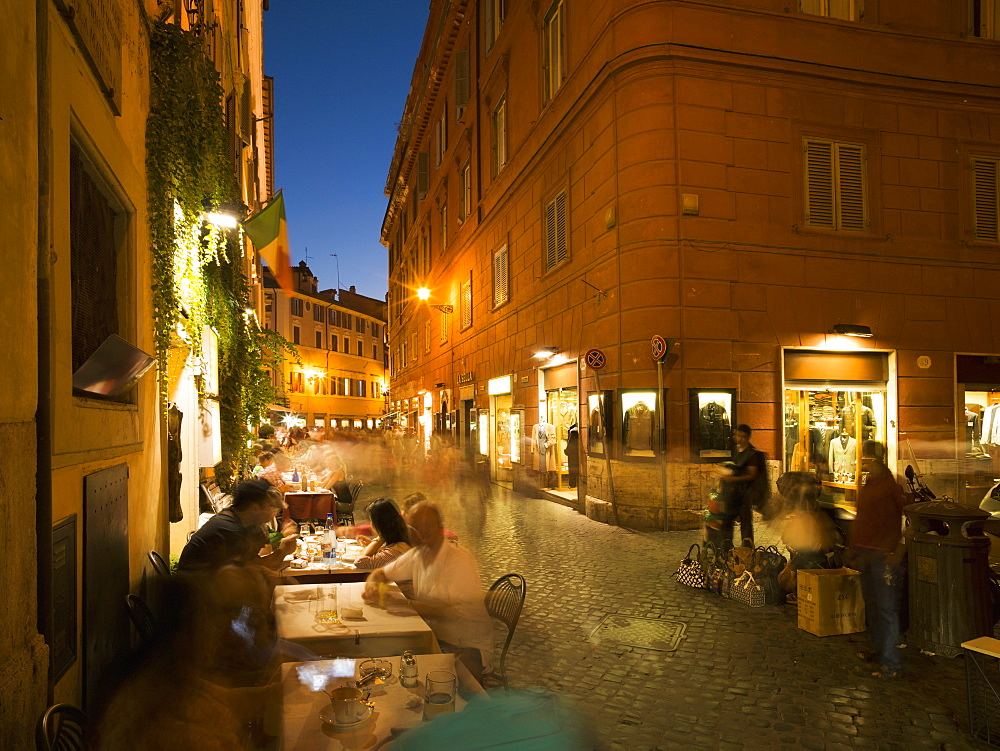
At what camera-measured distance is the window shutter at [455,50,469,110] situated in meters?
24.1

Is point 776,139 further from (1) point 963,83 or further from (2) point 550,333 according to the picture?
(2) point 550,333

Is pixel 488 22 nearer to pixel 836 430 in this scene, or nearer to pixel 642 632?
pixel 836 430

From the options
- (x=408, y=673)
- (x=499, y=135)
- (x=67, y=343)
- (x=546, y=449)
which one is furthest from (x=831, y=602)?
(x=499, y=135)

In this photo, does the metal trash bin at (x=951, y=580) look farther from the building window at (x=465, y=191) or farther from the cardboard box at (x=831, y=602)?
the building window at (x=465, y=191)

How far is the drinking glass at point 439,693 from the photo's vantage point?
114 inches

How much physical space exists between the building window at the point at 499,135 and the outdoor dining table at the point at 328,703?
59.0 ft

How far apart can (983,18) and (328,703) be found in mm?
16994

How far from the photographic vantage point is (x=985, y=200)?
13.4m

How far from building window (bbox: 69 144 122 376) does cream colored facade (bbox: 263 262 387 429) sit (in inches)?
→ 1706

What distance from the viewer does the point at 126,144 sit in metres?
4.79

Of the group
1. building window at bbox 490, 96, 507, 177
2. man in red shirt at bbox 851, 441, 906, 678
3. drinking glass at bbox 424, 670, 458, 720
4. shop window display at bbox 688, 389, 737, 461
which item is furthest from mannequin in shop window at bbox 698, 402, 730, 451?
building window at bbox 490, 96, 507, 177

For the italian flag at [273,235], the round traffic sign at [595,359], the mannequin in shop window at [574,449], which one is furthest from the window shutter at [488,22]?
the italian flag at [273,235]

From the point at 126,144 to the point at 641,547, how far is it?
27.5 feet

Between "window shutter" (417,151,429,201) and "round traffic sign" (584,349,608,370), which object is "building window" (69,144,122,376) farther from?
"window shutter" (417,151,429,201)
